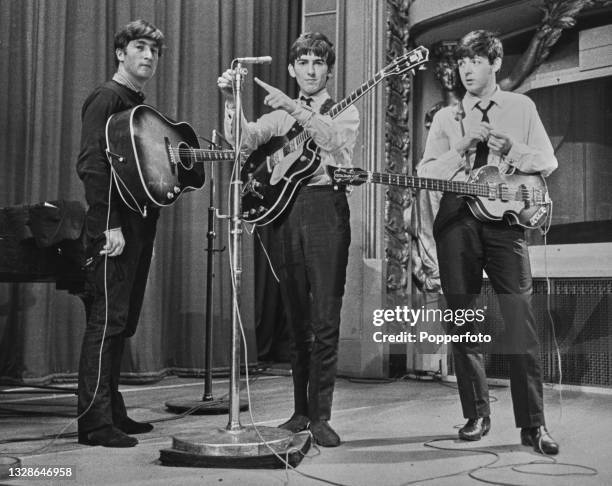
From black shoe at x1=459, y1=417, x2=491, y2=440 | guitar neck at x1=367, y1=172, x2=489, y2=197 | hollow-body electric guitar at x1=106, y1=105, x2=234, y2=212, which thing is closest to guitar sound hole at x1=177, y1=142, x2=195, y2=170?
hollow-body electric guitar at x1=106, y1=105, x2=234, y2=212

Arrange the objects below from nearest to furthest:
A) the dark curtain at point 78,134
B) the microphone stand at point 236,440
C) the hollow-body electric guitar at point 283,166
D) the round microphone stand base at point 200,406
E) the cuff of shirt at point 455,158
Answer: the microphone stand at point 236,440 → the hollow-body electric guitar at point 283,166 → the cuff of shirt at point 455,158 → the round microphone stand base at point 200,406 → the dark curtain at point 78,134

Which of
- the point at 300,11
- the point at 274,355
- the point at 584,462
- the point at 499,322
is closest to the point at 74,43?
the point at 300,11

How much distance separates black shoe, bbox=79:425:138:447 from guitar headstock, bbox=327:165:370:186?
3.93 feet

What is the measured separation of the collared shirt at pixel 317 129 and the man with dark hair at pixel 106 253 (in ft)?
1.51

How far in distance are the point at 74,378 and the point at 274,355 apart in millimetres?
1662

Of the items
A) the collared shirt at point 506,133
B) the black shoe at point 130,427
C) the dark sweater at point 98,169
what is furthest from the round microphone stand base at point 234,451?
the collared shirt at point 506,133

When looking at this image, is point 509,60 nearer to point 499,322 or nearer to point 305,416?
point 499,322

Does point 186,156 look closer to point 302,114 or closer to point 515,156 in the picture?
point 302,114

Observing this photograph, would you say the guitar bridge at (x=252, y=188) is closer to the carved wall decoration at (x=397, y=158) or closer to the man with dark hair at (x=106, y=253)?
the man with dark hair at (x=106, y=253)

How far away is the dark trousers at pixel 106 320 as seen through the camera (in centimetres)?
269

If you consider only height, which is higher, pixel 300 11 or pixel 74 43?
pixel 300 11

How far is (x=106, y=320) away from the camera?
107 inches

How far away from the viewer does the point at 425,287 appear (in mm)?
5168

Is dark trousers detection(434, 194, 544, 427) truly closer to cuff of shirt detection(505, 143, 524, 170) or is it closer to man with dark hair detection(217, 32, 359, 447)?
cuff of shirt detection(505, 143, 524, 170)
